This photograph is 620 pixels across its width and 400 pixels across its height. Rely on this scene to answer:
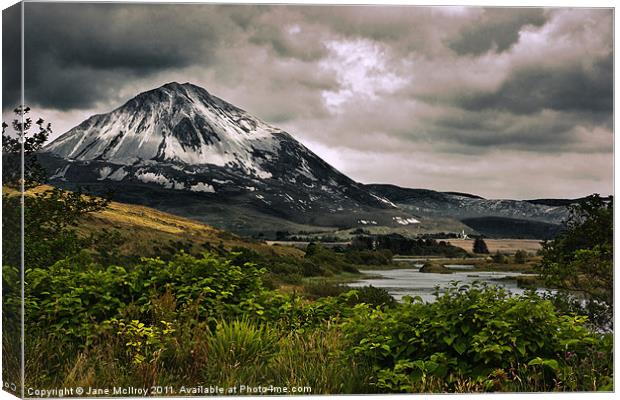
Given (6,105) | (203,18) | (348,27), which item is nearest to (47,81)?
(6,105)

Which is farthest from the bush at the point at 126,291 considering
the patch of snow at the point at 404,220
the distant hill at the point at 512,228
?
the distant hill at the point at 512,228

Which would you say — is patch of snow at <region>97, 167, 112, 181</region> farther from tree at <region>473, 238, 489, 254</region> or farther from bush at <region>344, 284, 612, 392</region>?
tree at <region>473, 238, 489, 254</region>

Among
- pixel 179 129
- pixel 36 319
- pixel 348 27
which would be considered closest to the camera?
pixel 36 319

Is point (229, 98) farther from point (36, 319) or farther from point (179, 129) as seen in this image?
point (36, 319)

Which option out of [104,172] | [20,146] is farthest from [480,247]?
[20,146]

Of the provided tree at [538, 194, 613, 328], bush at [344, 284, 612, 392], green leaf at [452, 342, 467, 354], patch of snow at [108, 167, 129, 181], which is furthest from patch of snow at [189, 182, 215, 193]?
tree at [538, 194, 613, 328]
